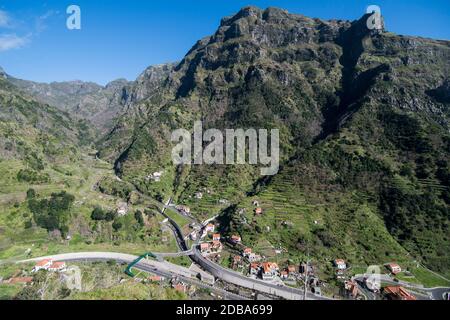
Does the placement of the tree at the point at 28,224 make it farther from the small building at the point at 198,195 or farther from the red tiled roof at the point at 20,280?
the small building at the point at 198,195

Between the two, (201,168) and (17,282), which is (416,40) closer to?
(201,168)

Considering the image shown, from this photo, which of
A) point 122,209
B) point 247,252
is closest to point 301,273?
point 247,252

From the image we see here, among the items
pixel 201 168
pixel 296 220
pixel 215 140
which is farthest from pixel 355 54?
pixel 296 220

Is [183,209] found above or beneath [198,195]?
beneath

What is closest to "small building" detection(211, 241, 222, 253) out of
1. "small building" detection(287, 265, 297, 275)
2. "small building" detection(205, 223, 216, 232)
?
"small building" detection(205, 223, 216, 232)

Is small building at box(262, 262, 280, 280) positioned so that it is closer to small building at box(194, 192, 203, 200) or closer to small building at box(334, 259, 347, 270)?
small building at box(334, 259, 347, 270)

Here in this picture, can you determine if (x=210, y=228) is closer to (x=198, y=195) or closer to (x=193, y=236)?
(x=193, y=236)

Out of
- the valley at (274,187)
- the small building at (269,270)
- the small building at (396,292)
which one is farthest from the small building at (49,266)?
the small building at (396,292)
